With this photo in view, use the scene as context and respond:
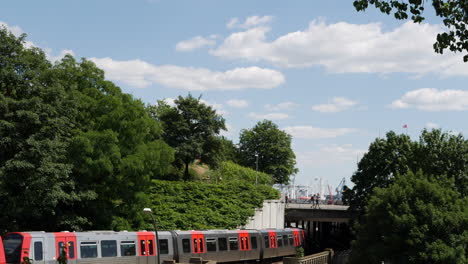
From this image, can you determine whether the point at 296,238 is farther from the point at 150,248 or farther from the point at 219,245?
the point at 150,248

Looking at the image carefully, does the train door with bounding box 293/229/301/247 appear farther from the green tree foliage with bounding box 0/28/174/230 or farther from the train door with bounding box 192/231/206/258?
the train door with bounding box 192/231/206/258

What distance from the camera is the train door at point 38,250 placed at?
33.7 metres

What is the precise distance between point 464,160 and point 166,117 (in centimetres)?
4003

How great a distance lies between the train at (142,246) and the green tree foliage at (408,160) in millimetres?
14419

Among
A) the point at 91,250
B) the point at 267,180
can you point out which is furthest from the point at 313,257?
the point at 267,180

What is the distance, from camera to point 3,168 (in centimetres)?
4097

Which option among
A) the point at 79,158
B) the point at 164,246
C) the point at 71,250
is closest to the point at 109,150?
the point at 79,158

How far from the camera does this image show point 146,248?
41.8 m

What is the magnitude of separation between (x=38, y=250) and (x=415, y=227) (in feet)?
82.2

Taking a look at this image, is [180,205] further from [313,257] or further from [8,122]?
[8,122]

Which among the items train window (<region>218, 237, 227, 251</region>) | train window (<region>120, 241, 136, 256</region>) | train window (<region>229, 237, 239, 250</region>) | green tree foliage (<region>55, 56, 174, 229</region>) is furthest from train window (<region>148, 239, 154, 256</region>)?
train window (<region>229, 237, 239, 250</region>)

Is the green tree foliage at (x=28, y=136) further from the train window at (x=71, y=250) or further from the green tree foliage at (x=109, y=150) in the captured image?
the train window at (x=71, y=250)

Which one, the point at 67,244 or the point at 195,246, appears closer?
the point at 67,244

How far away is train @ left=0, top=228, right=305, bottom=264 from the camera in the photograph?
33656mm
